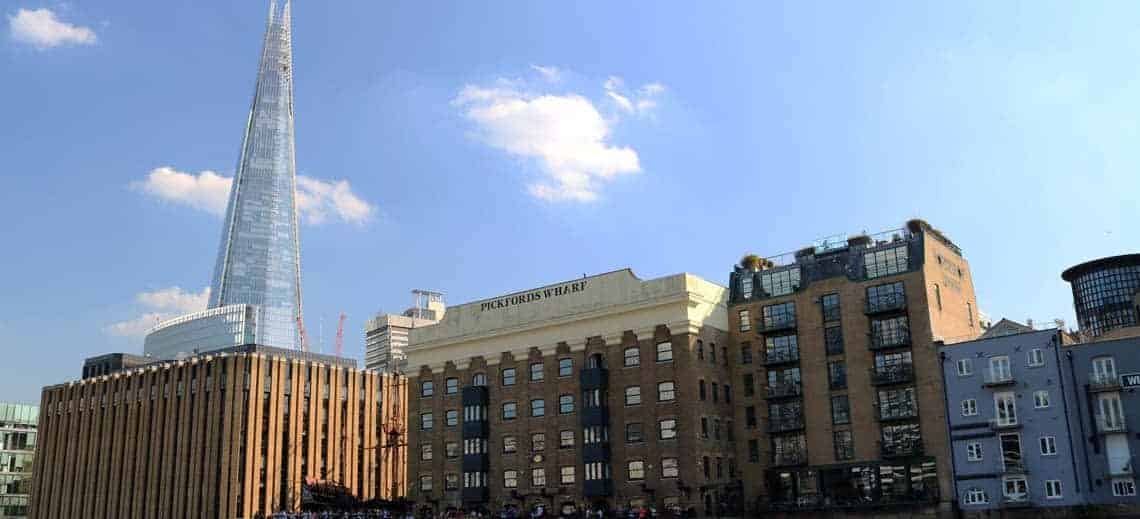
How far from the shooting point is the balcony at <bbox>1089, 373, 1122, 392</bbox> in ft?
241

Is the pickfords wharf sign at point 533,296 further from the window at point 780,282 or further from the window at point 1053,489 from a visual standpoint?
the window at point 1053,489

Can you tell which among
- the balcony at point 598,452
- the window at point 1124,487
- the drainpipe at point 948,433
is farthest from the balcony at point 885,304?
the balcony at point 598,452

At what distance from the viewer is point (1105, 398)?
74000 millimetres

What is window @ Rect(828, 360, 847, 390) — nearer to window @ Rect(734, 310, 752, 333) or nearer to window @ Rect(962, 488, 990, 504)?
window @ Rect(734, 310, 752, 333)

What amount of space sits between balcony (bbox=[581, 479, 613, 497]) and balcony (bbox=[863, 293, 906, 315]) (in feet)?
83.0

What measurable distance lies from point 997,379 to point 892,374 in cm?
774

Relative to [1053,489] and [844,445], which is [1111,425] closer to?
[1053,489]

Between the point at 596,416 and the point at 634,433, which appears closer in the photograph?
the point at 634,433

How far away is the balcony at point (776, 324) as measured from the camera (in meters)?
88.9

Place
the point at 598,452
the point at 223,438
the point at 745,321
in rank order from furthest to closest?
the point at 223,438, the point at 745,321, the point at 598,452

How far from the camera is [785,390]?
87.8m

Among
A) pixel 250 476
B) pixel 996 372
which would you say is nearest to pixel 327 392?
pixel 250 476

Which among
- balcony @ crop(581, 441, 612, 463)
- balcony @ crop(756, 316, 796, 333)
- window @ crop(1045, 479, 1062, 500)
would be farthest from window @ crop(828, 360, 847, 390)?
balcony @ crop(581, 441, 612, 463)

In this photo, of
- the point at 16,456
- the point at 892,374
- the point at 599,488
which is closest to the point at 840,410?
the point at 892,374
